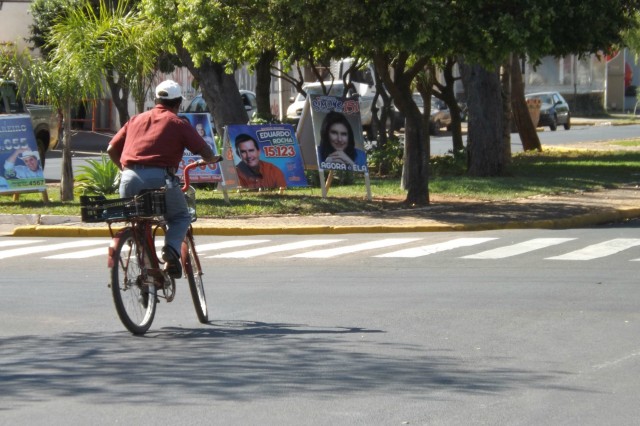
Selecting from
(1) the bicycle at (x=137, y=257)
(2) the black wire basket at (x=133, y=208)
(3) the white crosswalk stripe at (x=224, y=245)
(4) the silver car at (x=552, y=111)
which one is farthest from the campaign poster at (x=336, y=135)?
(4) the silver car at (x=552, y=111)

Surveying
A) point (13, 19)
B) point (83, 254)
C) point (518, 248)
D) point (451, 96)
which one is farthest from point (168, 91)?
point (13, 19)

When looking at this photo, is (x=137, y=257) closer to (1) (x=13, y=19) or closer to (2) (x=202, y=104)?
(2) (x=202, y=104)

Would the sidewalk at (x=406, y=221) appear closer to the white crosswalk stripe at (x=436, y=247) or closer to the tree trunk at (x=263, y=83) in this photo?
the white crosswalk stripe at (x=436, y=247)

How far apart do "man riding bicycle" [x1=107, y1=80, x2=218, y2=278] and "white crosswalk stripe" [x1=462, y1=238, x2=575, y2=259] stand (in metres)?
5.33

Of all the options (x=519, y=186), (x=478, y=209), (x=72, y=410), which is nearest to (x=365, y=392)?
(x=72, y=410)

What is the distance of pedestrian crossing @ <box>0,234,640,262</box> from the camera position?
1367 centimetres

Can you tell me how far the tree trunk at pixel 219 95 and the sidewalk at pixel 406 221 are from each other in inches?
203

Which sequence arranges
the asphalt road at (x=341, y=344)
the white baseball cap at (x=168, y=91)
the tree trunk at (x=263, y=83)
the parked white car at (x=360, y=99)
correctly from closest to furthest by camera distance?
the asphalt road at (x=341, y=344) → the white baseball cap at (x=168, y=91) → the tree trunk at (x=263, y=83) → the parked white car at (x=360, y=99)

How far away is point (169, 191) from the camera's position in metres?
8.73

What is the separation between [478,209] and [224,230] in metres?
4.28

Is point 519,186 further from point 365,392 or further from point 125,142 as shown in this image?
point 365,392

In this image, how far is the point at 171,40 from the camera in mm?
19281

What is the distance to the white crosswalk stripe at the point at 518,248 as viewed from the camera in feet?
44.3

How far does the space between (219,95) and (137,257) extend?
13.8 metres
